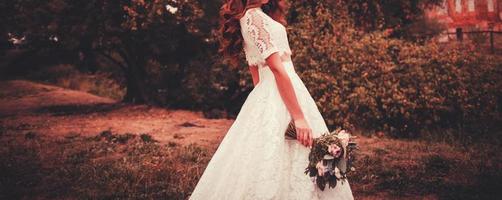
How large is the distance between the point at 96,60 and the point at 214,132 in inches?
446

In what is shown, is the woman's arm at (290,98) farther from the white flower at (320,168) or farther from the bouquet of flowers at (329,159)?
the white flower at (320,168)

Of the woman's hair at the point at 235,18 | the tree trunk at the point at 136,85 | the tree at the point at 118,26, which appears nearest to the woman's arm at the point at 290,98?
the woman's hair at the point at 235,18

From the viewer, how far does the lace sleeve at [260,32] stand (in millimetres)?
2965

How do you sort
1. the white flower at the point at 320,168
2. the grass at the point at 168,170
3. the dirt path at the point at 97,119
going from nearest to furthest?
the white flower at the point at 320,168
the grass at the point at 168,170
the dirt path at the point at 97,119

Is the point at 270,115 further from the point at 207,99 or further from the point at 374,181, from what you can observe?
the point at 207,99

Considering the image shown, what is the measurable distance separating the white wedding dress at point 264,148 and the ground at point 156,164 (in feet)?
6.76

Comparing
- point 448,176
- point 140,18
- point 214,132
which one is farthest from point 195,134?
point 448,176

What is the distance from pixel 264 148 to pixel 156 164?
3.83 metres

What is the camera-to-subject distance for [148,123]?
448 inches

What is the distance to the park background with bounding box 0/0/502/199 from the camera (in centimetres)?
573

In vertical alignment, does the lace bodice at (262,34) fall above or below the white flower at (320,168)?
above

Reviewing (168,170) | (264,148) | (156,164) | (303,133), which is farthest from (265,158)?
(156,164)

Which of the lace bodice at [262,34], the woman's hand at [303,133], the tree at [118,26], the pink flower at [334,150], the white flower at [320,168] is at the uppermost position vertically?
the tree at [118,26]

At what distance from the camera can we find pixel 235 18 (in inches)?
125
